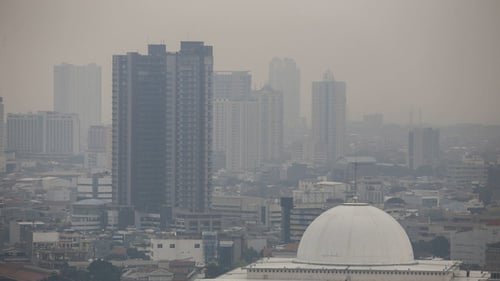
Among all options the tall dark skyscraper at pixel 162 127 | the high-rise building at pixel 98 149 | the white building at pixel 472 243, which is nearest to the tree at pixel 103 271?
the white building at pixel 472 243

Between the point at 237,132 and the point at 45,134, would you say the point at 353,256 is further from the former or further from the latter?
the point at 45,134

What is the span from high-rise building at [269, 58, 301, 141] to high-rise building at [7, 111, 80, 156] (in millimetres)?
11363

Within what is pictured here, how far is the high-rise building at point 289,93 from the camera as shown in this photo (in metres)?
108

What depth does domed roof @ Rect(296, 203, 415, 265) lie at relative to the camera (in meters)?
47.1

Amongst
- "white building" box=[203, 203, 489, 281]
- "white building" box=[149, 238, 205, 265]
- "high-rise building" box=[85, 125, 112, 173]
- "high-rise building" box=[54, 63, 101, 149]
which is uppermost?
"high-rise building" box=[54, 63, 101, 149]

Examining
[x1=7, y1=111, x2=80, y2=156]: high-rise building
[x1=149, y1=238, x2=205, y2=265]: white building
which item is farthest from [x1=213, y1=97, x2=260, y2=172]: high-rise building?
[x1=149, y1=238, x2=205, y2=265]: white building

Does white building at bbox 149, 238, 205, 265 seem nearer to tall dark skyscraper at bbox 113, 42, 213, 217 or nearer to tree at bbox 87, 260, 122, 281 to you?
tree at bbox 87, 260, 122, 281

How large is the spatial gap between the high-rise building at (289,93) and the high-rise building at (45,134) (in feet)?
37.3

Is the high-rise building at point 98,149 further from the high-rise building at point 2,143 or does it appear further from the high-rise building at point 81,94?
the high-rise building at point 2,143

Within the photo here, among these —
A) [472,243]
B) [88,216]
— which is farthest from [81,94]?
[472,243]

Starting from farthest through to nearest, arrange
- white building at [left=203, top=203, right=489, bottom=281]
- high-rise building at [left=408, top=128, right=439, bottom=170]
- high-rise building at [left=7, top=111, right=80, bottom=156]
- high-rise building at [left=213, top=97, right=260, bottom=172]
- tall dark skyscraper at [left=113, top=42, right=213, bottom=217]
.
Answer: high-rise building at [left=213, top=97, right=260, bottom=172], high-rise building at [left=7, top=111, right=80, bottom=156], tall dark skyscraper at [left=113, top=42, right=213, bottom=217], high-rise building at [left=408, top=128, right=439, bottom=170], white building at [left=203, top=203, right=489, bottom=281]

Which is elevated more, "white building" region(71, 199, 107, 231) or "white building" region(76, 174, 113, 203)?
"white building" region(76, 174, 113, 203)

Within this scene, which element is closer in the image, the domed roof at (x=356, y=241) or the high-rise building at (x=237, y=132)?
the domed roof at (x=356, y=241)

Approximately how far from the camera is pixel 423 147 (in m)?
97.8
